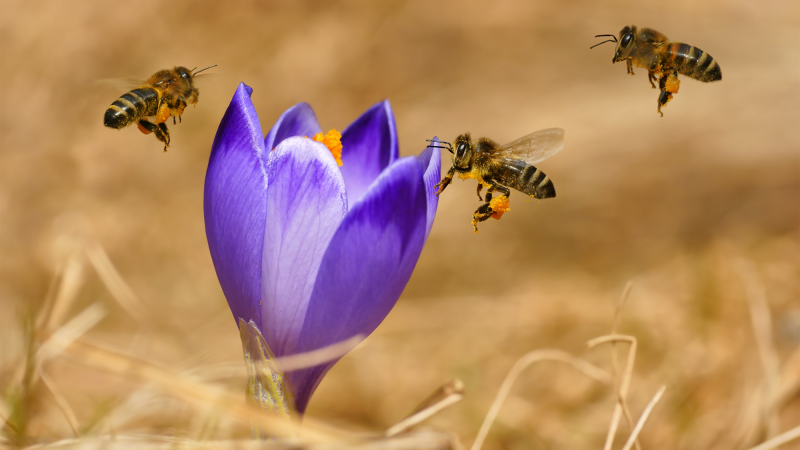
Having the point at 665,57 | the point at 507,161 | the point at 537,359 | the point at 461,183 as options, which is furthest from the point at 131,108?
the point at 461,183

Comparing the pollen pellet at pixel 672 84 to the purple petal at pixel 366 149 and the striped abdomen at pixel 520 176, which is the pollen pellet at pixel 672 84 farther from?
the purple petal at pixel 366 149

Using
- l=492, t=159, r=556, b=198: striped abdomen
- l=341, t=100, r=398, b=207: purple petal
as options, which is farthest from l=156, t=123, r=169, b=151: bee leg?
l=492, t=159, r=556, b=198: striped abdomen

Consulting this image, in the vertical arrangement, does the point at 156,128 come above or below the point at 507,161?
above

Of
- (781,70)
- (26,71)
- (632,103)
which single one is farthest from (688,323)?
(26,71)

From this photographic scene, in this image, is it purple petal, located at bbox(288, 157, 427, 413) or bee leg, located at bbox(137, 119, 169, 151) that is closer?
purple petal, located at bbox(288, 157, 427, 413)

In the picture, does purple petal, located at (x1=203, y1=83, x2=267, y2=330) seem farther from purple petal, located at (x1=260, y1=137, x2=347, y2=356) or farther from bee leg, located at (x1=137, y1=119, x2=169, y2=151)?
bee leg, located at (x1=137, y1=119, x2=169, y2=151)

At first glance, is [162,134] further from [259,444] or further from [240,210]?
[259,444]

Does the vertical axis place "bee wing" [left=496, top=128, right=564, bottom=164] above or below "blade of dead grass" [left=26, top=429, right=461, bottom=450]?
above

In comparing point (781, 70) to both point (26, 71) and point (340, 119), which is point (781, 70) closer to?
point (340, 119)
